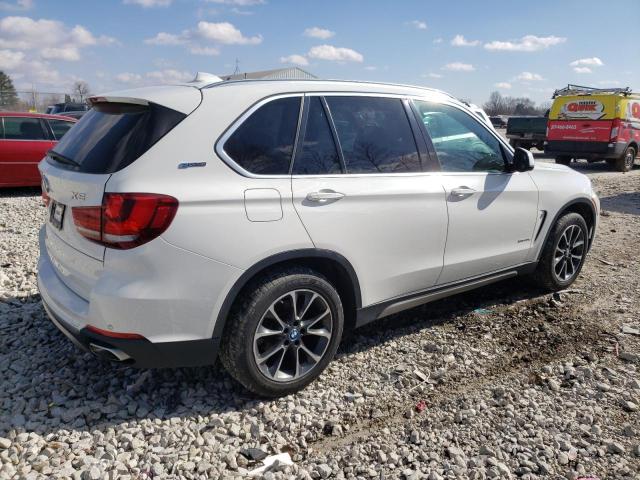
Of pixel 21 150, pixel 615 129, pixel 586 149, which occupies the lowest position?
pixel 21 150

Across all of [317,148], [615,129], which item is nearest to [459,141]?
[317,148]

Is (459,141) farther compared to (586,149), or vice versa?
(586,149)

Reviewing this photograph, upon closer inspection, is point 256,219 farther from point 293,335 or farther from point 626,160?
point 626,160

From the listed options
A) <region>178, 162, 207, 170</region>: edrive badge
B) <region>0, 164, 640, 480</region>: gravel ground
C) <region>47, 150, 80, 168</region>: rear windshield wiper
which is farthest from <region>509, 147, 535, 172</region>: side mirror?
<region>47, 150, 80, 168</region>: rear windshield wiper

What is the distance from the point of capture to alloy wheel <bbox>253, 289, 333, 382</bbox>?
9.78 feet

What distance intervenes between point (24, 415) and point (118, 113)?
1.77m

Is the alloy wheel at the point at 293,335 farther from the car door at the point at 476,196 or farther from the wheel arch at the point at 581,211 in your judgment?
the wheel arch at the point at 581,211

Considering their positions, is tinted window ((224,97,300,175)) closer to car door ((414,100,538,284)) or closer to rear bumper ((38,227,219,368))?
rear bumper ((38,227,219,368))

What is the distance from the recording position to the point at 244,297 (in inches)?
112

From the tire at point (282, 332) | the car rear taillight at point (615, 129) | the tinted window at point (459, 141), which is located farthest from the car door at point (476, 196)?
the car rear taillight at point (615, 129)

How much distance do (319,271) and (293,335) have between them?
1.36 feet

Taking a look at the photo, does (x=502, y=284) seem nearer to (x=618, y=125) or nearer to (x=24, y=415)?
(x=24, y=415)

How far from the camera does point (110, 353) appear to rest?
2.64 m

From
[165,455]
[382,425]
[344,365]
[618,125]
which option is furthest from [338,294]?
[618,125]
